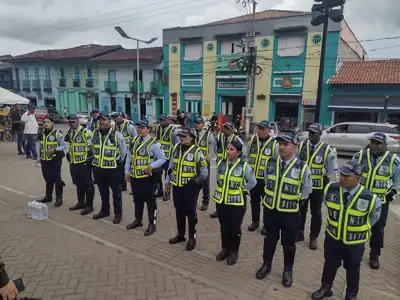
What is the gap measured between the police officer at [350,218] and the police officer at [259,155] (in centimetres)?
190

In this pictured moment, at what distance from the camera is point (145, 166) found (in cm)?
503

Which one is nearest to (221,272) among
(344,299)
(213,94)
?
(344,299)

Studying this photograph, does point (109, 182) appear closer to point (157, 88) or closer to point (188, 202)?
point (188, 202)

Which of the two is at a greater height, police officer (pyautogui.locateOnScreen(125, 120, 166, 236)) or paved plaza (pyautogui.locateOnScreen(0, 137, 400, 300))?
police officer (pyautogui.locateOnScreen(125, 120, 166, 236))

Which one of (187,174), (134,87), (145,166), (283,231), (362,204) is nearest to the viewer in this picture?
(362,204)

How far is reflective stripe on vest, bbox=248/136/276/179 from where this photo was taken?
5242 millimetres

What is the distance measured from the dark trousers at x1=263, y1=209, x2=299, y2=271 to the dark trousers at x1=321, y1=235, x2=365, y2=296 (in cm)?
39

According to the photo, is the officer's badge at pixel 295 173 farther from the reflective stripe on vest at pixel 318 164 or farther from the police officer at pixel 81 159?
the police officer at pixel 81 159

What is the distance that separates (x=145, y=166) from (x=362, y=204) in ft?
10.4

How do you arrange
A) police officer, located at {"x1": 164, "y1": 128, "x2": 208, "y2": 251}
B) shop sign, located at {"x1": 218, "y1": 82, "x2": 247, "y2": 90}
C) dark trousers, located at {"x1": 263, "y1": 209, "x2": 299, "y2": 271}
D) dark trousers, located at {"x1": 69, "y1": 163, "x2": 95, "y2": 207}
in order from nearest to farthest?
dark trousers, located at {"x1": 263, "y1": 209, "x2": 299, "y2": 271} → police officer, located at {"x1": 164, "y1": 128, "x2": 208, "y2": 251} → dark trousers, located at {"x1": 69, "y1": 163, "x2": 95, "y2": 207} → shop sign, located at {"x1": 218, "y1": 82, "x2": 247, "y2": 90}

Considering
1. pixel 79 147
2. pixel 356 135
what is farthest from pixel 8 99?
pixel 356 135

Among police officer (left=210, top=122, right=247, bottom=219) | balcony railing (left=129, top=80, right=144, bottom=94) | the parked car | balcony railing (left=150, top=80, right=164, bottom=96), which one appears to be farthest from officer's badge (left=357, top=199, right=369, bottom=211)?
Result: balcony railing (left=129, top=80, right=144, bottom=94)

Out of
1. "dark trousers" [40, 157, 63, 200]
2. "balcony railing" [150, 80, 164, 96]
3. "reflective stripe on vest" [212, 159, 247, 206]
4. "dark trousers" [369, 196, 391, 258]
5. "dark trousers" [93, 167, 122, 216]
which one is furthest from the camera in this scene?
"balcony railing" [150, 80, 164, 96]

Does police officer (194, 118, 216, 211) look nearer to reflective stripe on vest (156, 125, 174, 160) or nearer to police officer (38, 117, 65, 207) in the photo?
reflective stripe on vest (156, 125, 174, 160)
